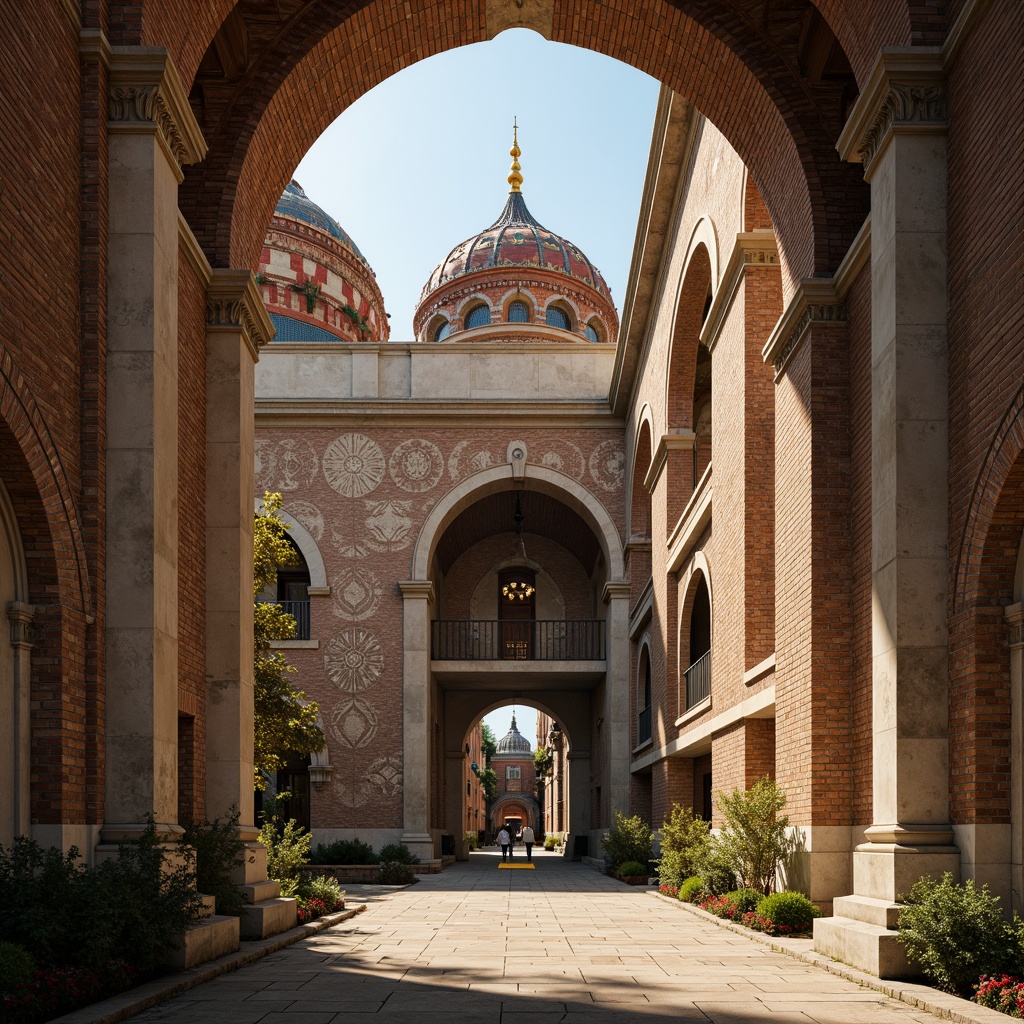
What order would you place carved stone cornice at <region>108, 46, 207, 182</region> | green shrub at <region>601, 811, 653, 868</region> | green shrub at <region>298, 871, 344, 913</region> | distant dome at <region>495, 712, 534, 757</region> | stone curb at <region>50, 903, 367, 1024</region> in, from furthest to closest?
distant dome at <region>495, 712, 534, 757</region>
green shrub at <region>601, 811, 653, 868</region>
green shrub at <region>298, 871, 344, 913</region>
carved stone cornice at <region>108, 46, 207, 182</region>
stone curb at <region>50, 903, 367, 1024</region>

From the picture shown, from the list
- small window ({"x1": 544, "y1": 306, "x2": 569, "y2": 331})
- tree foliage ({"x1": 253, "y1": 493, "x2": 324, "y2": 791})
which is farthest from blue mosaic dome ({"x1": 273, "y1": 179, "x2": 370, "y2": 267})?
tree foliage ({"x1": 253, "y1": 493, "x2": 324, "y2": 791})

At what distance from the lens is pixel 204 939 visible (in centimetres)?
945

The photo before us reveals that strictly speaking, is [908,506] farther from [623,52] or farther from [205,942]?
[623,52]

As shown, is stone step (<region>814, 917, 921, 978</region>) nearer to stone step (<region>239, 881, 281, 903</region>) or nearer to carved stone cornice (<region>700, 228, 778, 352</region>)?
stone step (<region>239, 881, 281, 903</region>)

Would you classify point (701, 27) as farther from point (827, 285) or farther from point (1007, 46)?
point (1007, 46)

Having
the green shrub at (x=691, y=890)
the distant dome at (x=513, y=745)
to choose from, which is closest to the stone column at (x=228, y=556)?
the green shrub at (x=691, y=890)

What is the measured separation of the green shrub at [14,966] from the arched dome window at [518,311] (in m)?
36.6

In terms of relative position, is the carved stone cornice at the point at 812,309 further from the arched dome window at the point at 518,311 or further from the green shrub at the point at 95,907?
the arched dome window at the point at 518,311

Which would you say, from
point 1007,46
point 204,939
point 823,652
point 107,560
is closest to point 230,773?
point 204,939

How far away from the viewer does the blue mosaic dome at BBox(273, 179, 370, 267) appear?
40500mm

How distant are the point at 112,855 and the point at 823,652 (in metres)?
6.44

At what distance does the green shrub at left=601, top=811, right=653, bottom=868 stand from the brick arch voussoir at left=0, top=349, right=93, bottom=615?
16.8 meters

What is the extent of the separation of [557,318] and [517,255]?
2.55 meters

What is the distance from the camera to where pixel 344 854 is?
25062 mm
